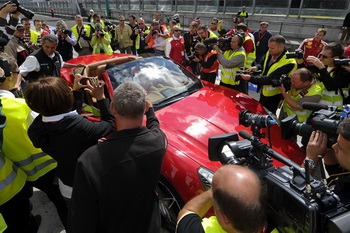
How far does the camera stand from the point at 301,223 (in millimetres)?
972

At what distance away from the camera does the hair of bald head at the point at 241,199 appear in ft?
3.09

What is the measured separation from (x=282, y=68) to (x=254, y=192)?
294cm

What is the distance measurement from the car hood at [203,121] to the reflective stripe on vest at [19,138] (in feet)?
3.99

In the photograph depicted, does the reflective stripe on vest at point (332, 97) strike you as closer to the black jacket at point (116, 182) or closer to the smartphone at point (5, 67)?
the black jacket at point (116, 182)

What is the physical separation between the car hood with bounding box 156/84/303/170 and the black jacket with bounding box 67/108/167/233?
2.71 feet

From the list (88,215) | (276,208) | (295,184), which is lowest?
(88,215)

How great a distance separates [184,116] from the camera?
2717 mm

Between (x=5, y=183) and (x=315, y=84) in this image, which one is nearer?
(x=5, y=183)

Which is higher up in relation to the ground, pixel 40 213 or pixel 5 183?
pixel 5 183

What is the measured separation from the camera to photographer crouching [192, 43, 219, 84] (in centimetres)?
477

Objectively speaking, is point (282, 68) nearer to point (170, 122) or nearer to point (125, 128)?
point (170, 122)

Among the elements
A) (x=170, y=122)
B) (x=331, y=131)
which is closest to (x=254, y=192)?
(x=331, y=131)

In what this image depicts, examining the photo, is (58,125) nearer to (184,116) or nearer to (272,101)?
(184,116)

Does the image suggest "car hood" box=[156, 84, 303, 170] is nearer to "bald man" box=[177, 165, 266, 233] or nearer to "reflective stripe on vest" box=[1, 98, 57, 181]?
"bald man" box=[177, 165, 266, 233]
